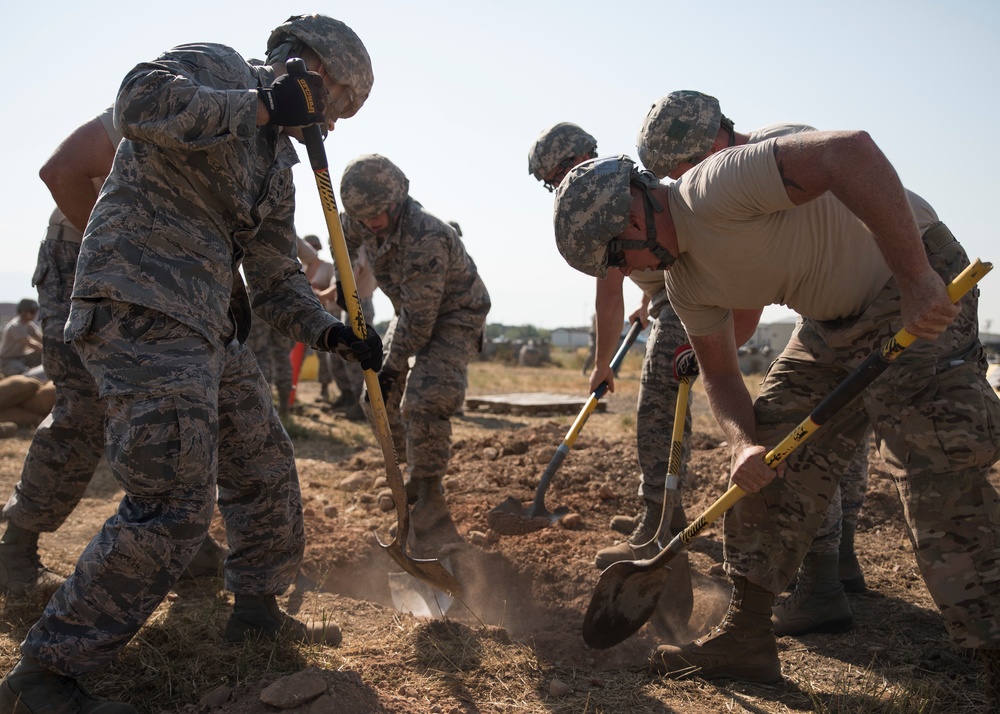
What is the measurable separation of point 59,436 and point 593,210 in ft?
7.97

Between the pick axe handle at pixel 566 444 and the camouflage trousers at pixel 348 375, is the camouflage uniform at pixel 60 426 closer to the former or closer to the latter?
the pick axe handle at pixel 566 444

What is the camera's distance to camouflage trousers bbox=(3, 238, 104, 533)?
11.1 ft

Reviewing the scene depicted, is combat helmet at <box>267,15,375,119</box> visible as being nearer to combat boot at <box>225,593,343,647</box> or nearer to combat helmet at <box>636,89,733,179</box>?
combat helmet at <box>636,89,733,179</box>

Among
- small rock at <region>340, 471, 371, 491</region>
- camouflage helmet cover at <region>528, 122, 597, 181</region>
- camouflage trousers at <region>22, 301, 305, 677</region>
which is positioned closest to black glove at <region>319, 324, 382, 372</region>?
camouflage trousers at <region>22, 301, 305, 677</region>

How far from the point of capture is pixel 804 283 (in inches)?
104

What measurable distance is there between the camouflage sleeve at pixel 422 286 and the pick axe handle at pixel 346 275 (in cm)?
145

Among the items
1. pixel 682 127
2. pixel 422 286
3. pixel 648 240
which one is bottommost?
pixel 422 286

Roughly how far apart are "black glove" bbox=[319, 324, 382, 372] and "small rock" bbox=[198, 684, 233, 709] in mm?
1230

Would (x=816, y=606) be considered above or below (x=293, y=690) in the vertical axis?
above

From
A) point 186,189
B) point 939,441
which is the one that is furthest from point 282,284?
point 939,441

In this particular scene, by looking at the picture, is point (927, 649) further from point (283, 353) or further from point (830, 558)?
point (283, 353)

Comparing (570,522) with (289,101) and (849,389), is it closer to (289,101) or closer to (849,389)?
(849,389)

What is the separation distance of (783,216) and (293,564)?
218 centimetres

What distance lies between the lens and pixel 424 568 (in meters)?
3.41
